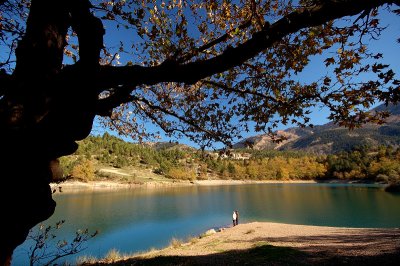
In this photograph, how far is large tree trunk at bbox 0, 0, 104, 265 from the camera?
153 inches

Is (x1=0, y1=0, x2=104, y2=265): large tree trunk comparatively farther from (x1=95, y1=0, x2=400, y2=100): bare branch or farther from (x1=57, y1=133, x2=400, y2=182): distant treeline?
(x1=57, y1=133, x2=400, y2=182): distant treeline

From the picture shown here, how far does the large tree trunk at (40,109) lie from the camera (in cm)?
389

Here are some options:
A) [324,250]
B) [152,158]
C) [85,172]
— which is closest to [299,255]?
[324,250]

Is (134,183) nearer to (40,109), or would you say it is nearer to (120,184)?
(120,184)

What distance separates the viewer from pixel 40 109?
411cm

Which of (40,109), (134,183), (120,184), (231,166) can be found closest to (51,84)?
(40,109)

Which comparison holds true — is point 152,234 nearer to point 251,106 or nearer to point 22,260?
point 22,260

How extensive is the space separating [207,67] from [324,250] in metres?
13.6

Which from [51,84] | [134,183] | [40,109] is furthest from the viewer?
[134,183]

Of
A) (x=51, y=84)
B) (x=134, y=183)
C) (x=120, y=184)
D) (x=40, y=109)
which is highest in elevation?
(x=134, y=183)

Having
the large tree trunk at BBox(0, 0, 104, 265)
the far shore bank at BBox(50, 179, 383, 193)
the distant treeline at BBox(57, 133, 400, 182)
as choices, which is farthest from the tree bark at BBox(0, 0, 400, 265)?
the distant treeline at BBox(57, 133, 400, 182)

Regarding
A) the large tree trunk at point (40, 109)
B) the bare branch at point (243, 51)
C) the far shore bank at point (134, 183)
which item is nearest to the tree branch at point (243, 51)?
the bare branch at point (243, 51)

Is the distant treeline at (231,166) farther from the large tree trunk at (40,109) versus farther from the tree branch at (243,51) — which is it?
the tree branch at (243,51)

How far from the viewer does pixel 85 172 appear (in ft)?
367
